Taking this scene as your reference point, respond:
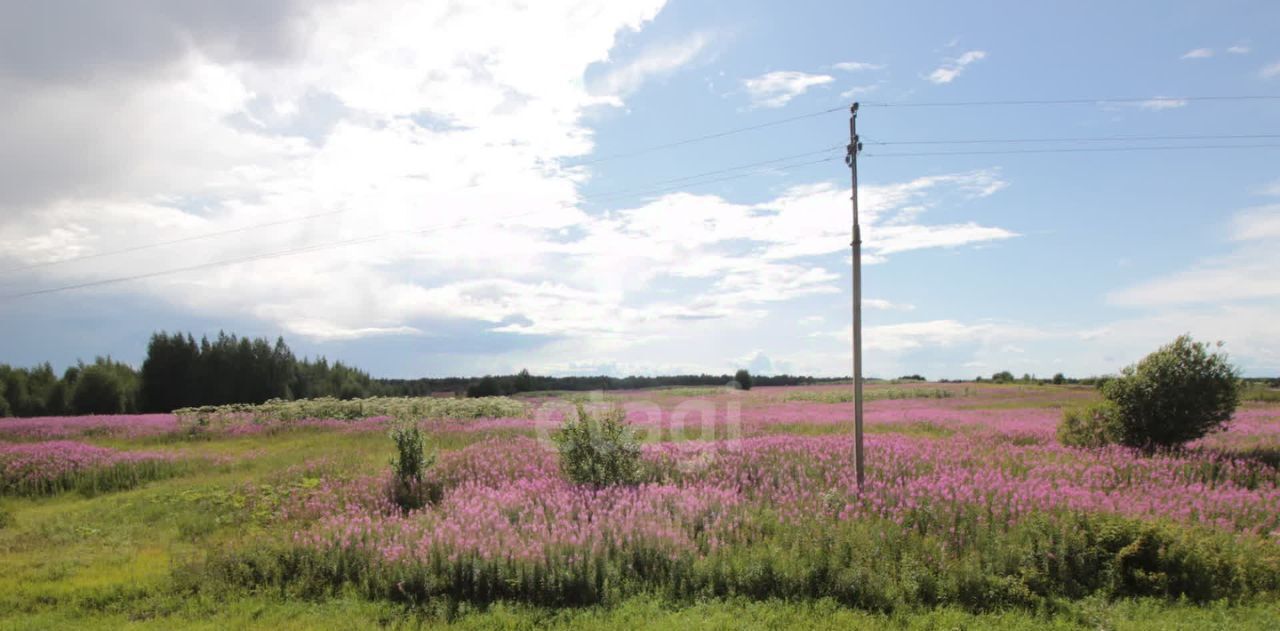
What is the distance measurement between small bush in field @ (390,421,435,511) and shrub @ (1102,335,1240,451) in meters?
18.2

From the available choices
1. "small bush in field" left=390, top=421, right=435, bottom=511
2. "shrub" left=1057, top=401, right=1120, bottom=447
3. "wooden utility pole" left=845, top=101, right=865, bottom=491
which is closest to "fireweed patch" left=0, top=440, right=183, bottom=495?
"small bush in field" left=390, top=421, right=435, bottom=511

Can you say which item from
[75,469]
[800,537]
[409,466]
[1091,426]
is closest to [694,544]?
[800,537]

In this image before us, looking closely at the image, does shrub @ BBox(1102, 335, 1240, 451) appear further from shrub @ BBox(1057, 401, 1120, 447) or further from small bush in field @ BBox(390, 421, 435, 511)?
small bush in field @ BBox(390, 421, 435, 511)

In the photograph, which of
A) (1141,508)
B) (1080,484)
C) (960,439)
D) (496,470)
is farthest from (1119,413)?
(496,470)

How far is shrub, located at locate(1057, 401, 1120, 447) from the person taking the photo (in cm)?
1791

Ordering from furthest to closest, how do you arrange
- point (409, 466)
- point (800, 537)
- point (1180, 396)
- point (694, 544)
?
1. point (1180, 396)
2. point (409, 466)
3. point (800, 537)
4. point (694, 544)

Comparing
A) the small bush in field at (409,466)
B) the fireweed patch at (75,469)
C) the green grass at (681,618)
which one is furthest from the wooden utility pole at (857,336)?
the fireweed patch at (75,469)

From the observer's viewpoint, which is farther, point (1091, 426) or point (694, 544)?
point (1091, 426)

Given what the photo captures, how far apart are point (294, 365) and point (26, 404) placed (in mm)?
20352

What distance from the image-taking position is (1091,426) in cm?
1845

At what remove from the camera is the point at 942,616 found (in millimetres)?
7551

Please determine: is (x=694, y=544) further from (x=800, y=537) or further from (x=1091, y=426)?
(x=1091, y=426)

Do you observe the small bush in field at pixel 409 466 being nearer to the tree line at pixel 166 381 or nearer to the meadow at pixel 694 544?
the meadow at pixel 694 544

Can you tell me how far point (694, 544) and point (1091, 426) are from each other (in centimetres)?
1529
